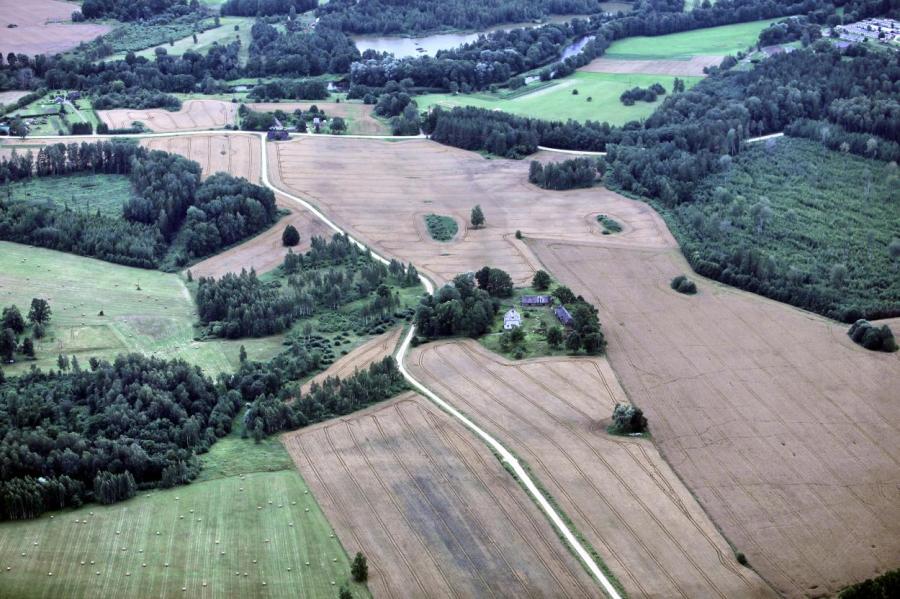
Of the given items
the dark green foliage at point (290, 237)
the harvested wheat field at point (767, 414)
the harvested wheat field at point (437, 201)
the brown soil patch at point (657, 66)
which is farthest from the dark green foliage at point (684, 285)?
the brown soil patch at point (657, 66)

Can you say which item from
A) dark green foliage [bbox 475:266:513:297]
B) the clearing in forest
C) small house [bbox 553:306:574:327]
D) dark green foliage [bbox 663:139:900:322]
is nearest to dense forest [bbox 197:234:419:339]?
dark green foliage [bbox 475:266:513:297]

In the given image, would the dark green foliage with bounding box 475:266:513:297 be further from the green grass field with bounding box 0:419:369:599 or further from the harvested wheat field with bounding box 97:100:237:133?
the harvested wheat field with bounding box 97:100:237:133

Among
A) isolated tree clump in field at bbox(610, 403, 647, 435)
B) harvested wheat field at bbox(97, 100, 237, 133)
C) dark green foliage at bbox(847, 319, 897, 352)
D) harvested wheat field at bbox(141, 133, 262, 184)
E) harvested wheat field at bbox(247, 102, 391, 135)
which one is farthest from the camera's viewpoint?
harvested wheat field at bbox(247, 102, 391, 135)

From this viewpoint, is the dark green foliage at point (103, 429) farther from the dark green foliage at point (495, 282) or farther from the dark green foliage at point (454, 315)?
the dark green foliage at point (495, 282)

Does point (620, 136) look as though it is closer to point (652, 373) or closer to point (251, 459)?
point (652, 373)

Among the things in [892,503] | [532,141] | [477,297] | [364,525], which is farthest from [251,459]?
[532,141]
